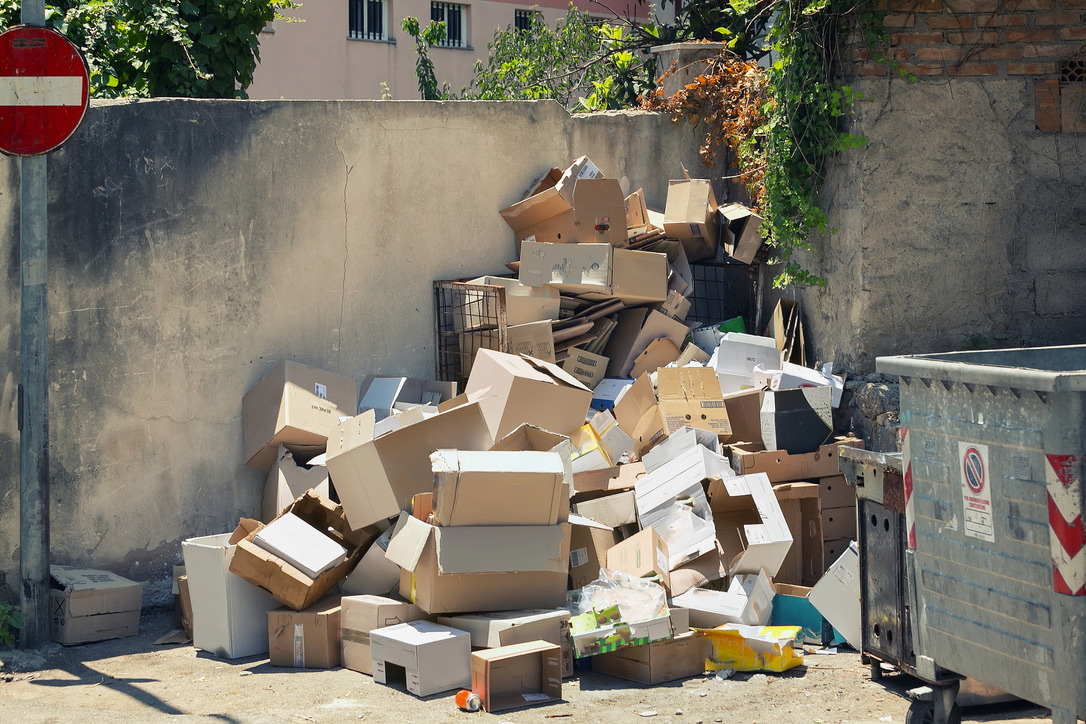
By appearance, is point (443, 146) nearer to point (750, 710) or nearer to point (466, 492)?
point (466, 492)

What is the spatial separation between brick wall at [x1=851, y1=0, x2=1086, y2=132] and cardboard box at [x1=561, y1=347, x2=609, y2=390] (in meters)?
2.36

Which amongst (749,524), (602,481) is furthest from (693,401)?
(749,524)

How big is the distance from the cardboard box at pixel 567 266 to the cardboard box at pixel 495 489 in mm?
2167

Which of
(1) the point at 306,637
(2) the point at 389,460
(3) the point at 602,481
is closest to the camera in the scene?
(1) the point at 306,637

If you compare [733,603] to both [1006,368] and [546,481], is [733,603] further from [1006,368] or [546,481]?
[1006,368]

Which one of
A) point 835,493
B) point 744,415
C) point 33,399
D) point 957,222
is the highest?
point 957,222

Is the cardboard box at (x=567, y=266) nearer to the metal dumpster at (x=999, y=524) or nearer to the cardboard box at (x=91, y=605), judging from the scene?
the cardboard box at (x=91, y=605)

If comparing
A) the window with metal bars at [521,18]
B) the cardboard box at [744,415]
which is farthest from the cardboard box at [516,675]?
the window with metal bars at [521,18]

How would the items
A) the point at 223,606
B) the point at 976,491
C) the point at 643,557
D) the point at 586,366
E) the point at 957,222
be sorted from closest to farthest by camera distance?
the point at 976,491 < the point at 223,606 < the point at 643,557 < the point at 957,222 < the point at 586,366

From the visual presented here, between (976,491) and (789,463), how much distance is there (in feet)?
7.96

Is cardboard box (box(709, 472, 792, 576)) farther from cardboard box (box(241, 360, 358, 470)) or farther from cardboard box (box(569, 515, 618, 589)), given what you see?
cardboard box (box(241, 360, 358, 470))

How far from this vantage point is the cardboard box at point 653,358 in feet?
22.6

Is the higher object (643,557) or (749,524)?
(749,524)

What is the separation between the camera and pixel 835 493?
5.75 m
